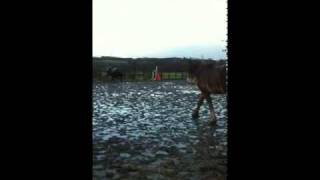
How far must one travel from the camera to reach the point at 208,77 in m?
11.8

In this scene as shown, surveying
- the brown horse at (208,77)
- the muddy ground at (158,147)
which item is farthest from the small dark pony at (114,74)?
the brown horse at (208,77)

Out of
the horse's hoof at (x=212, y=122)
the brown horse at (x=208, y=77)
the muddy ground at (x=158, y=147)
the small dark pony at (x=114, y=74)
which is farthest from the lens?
the small dark pony at (x=114, y=74)

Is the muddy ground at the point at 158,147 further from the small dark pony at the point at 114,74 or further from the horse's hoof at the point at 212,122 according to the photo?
the small dark pony at the point at 114,74

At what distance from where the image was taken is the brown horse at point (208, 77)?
38.4 ft

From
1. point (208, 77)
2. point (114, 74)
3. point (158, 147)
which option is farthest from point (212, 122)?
point (114, 74)

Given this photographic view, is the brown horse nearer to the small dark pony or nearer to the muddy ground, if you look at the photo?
the muddy ground

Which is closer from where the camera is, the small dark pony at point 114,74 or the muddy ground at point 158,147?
the muddy ground at point 158,147

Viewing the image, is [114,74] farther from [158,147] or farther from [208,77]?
[158,147]

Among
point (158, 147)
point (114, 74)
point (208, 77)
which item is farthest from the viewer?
point (114, 74)

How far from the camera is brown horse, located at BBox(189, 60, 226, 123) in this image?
38.4ft

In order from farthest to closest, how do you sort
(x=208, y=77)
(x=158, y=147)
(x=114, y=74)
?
(x=114, y=74) < (x=208, y=77) < (x=158, y=147)
